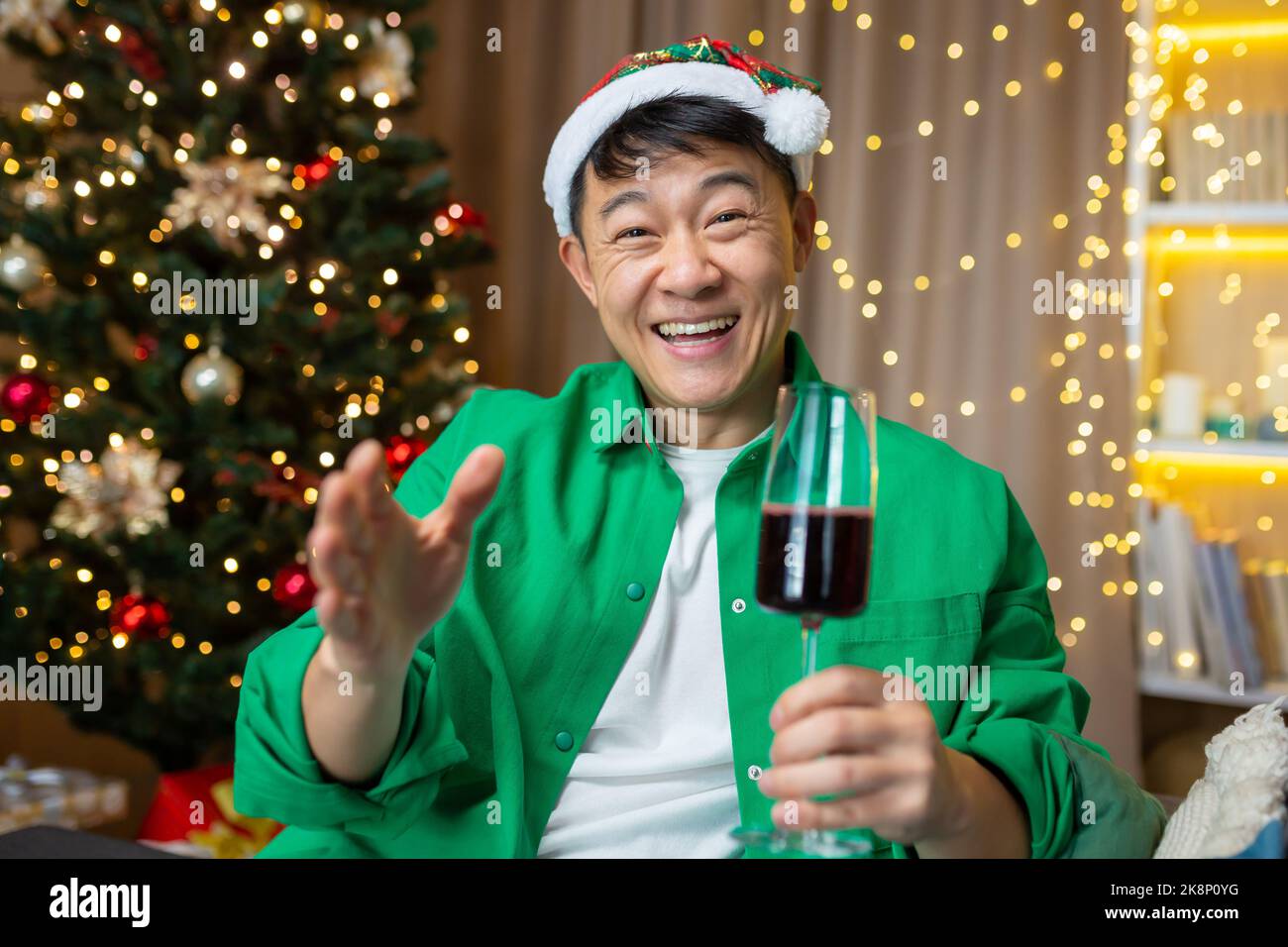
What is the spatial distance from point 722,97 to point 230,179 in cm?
142

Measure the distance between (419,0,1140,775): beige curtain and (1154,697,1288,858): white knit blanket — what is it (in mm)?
1835

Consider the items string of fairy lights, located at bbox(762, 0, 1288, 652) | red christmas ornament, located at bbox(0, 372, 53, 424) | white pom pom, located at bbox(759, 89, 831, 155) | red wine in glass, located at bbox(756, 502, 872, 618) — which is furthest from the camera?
string of fairy lights, located at bbox(762, 0, 1288, 652)

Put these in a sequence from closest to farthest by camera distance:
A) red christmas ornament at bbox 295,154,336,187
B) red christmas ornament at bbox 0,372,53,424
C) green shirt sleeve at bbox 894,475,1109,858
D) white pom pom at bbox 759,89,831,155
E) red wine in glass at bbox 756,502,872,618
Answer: red wine in glass at bbox 756,502,872,618, green shirt sleeve at bbox 894,475,1109,858, white pom pom at bbox 759,89,831,155, red christmas ornament at bbox 0,372,53,424, red christmas ornament at bbox 295,154,336,187

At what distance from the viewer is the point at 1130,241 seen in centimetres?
278

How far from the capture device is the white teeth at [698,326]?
51.0 inches

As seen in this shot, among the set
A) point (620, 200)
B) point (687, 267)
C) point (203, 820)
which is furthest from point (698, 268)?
point (203, 820)

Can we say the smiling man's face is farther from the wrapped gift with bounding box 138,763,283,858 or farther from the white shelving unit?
the white shelving unit

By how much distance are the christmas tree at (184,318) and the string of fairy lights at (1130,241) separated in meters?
1.17

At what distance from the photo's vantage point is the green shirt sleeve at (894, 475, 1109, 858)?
1.01 meters

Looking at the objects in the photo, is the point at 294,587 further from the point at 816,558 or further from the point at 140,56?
the point at 816,558

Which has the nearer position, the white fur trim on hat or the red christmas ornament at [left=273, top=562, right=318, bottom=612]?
the white fur trim on hat

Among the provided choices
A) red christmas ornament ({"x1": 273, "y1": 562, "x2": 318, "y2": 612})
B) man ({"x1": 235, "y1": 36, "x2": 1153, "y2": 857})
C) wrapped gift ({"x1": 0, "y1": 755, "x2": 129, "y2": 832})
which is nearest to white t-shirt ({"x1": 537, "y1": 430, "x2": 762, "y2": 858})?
man ({"x1": 235, "y1": 36, "x2": 1153, "y2": 857})
